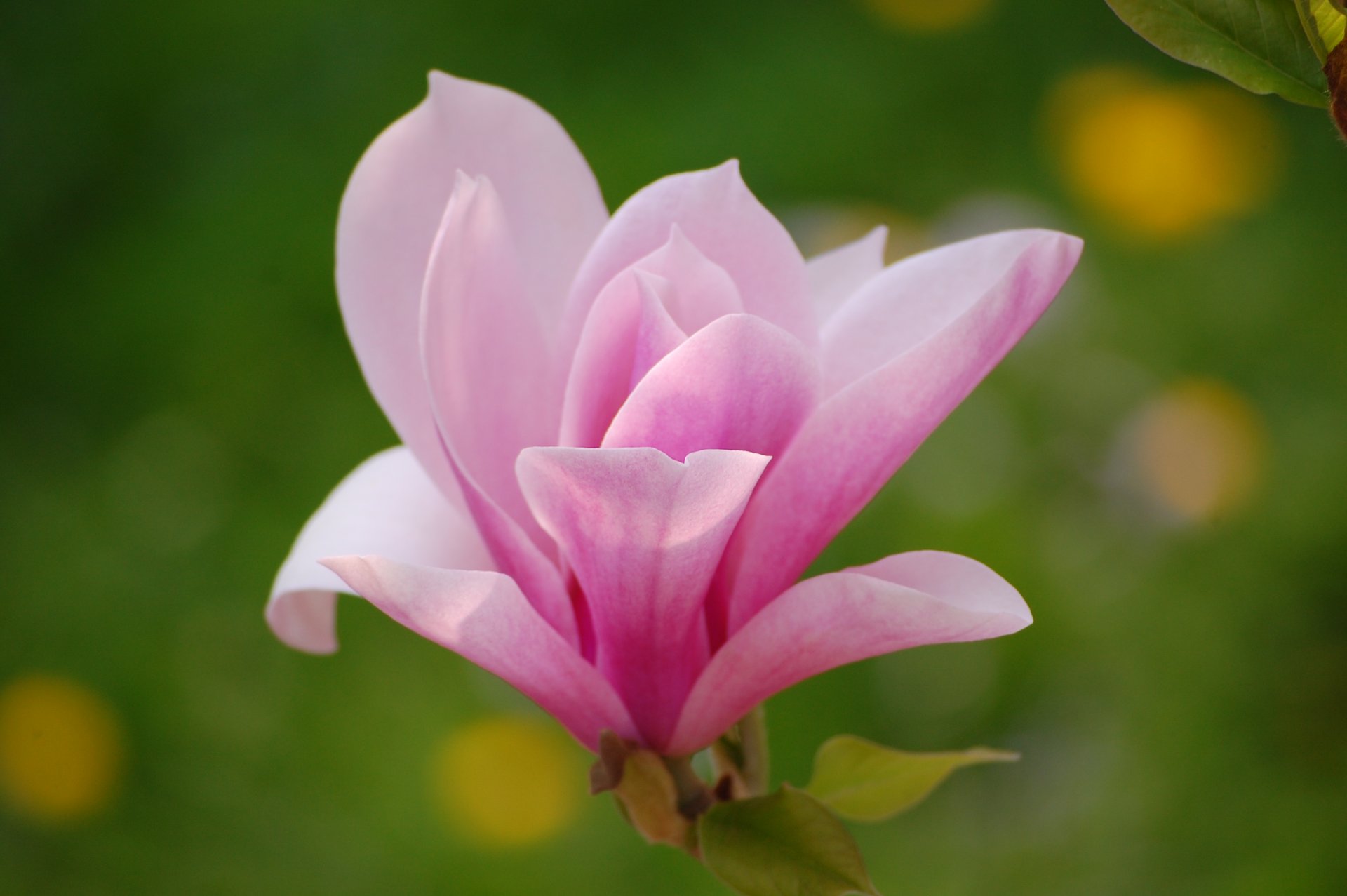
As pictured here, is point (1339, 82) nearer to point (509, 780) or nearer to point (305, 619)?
point (305, 619)

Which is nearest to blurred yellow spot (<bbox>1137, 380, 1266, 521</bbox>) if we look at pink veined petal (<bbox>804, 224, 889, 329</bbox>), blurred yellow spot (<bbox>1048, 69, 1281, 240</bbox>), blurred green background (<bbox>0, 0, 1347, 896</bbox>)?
blurred green background (<bbox>0, 0, 1347, 896</bbox>)

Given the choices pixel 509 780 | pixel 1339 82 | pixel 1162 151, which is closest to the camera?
pixel 1339 82

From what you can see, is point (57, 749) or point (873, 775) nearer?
point (873, 775)

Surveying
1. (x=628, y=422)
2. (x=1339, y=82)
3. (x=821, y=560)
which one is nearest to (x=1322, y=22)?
(x=1339, y=82)

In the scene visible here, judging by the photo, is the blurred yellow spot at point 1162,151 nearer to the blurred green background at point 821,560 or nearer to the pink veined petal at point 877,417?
the blurred green background at point 821,560

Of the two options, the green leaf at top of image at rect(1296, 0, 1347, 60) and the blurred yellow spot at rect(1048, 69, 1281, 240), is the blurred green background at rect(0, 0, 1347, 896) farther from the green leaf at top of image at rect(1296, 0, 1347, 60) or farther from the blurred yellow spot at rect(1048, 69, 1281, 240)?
the green leaf at top of image at rect(1296, 0, 1347, 60)

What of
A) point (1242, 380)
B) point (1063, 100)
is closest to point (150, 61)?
point (1063, 100)

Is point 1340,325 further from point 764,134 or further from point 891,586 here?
point 891,586

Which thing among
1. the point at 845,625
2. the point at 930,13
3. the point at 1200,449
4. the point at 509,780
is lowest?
the point at 509,780
